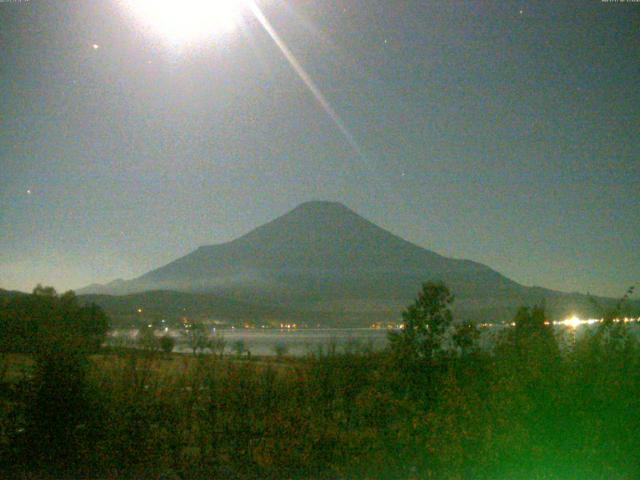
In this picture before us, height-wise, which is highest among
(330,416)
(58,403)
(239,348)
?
(239,348)

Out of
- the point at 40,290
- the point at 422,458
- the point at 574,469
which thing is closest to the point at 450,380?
the point at 422,458

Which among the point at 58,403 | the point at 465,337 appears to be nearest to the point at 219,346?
the point at 465,337

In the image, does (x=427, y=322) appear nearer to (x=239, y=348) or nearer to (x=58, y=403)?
(x=239, y=348)

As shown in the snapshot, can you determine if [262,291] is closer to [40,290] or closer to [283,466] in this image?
[40,290]

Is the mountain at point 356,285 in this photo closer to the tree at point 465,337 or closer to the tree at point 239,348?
the tree at point 239,348

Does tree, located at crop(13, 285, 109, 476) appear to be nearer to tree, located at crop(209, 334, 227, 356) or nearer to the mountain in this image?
tree, located at crop(209, 334, 227, 356)

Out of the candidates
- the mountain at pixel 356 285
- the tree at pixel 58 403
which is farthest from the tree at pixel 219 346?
the mountain at pixel 356 285
